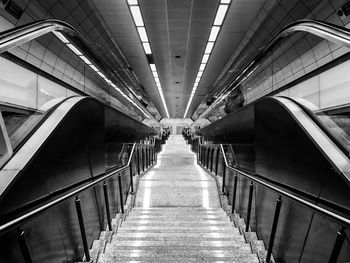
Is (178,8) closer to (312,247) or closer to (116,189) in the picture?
(116,189)

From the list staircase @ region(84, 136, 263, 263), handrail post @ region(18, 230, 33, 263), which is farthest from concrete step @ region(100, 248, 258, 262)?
handrail post @ region(18, 230, 33, 263)

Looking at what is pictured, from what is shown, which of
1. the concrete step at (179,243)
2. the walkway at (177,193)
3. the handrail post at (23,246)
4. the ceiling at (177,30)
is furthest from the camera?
the ceiling at (177,30)

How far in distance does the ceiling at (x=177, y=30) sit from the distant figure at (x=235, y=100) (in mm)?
2239

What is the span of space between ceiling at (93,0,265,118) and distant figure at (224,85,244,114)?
7.35 feet

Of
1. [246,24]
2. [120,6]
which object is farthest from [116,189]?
[246,24]

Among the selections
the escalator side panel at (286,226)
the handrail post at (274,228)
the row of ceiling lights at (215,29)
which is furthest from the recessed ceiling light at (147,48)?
the handrail post at (274,228)

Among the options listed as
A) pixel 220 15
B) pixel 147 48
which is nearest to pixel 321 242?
pixel 220 15

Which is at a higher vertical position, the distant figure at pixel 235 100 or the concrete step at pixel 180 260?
the distant figure at pixel 235 100

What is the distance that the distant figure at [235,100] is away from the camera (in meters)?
7.83

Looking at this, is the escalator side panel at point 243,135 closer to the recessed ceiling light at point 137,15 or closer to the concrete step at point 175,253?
the concrete step at point 175,253

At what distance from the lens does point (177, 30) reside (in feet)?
30.5

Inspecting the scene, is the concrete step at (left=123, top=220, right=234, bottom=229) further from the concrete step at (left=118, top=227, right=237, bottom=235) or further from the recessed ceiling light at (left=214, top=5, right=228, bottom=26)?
the recessed ceiling light at (left=214, top=5, right=228, bottom=26)

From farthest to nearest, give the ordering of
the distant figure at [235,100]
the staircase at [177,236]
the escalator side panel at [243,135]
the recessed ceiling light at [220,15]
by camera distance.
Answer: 1. the distant figure at [235,100]
2. the recessed ceiling light at [220,15]
3. the escalator side panel at [243,135]
4. the staircase at [177,236]

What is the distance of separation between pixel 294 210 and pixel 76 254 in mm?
1964
